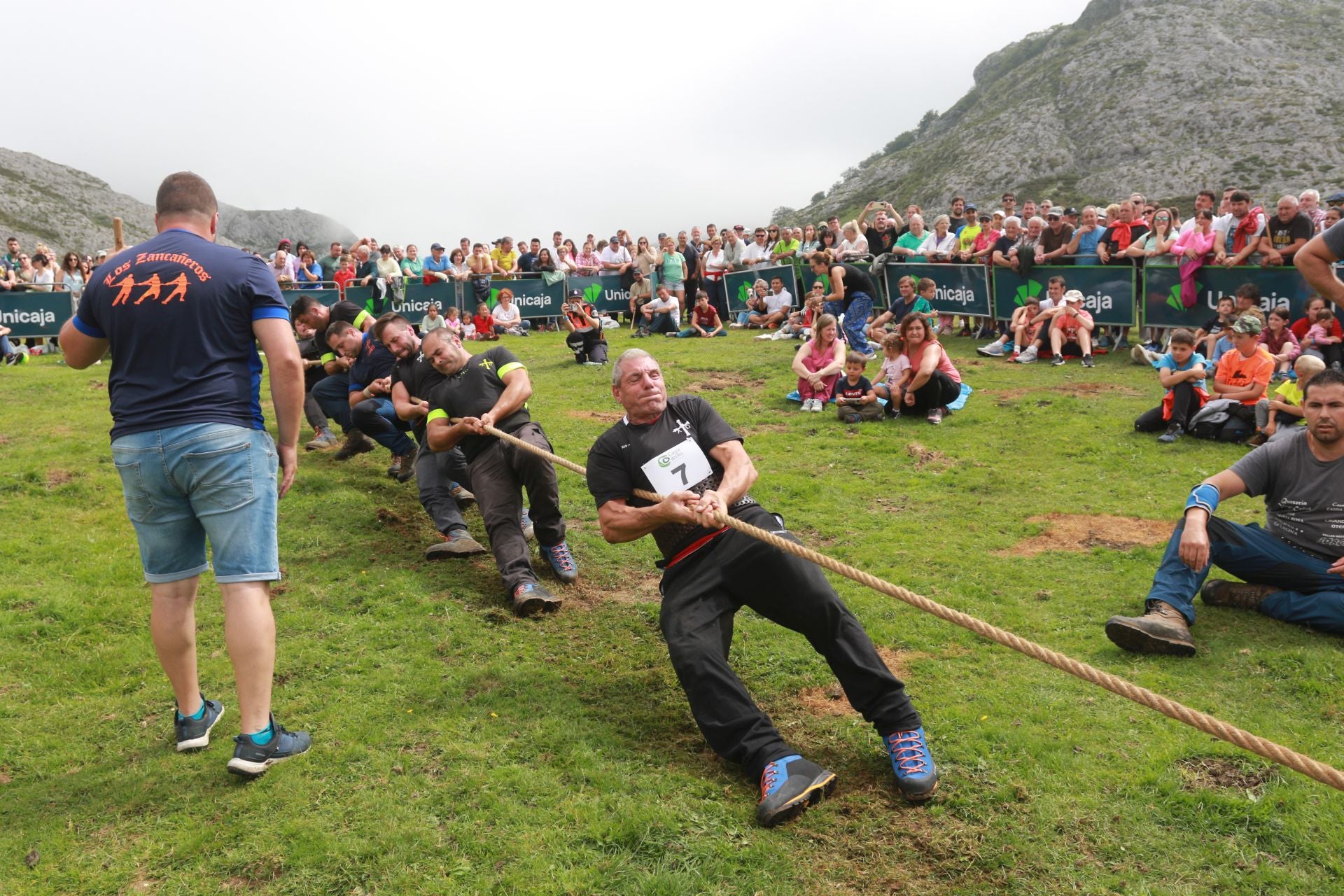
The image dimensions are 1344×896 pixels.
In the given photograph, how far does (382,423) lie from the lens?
890cm

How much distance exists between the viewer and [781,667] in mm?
5086

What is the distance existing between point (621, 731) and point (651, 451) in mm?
1402

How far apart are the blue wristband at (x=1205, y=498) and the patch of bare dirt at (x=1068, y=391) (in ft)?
19.8

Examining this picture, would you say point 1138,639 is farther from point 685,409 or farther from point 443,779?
point 443,779

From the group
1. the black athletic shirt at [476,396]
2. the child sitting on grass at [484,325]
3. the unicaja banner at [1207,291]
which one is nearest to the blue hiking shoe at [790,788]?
the black athletic shirt at [476,396]

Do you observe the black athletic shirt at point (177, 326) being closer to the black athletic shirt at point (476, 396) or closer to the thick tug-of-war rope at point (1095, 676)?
the thick tug-of-war rope at point (1095, 676)

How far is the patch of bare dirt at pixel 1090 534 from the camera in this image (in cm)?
678

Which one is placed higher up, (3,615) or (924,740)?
(3,615)

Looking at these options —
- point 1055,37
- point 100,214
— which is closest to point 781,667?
point 100,214

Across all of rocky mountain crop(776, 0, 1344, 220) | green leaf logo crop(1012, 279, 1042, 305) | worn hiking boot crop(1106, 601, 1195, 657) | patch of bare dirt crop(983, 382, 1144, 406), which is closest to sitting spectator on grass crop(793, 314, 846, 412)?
patch of bare dirt crop(983, 382, 1144, 406)

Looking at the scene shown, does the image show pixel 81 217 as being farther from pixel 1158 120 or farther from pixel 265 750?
pixel 1158 120

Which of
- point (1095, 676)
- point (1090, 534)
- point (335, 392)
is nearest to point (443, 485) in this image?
point (335, 392)

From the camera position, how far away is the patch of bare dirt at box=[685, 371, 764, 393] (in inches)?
510

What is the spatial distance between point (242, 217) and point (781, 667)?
71.3 metres
